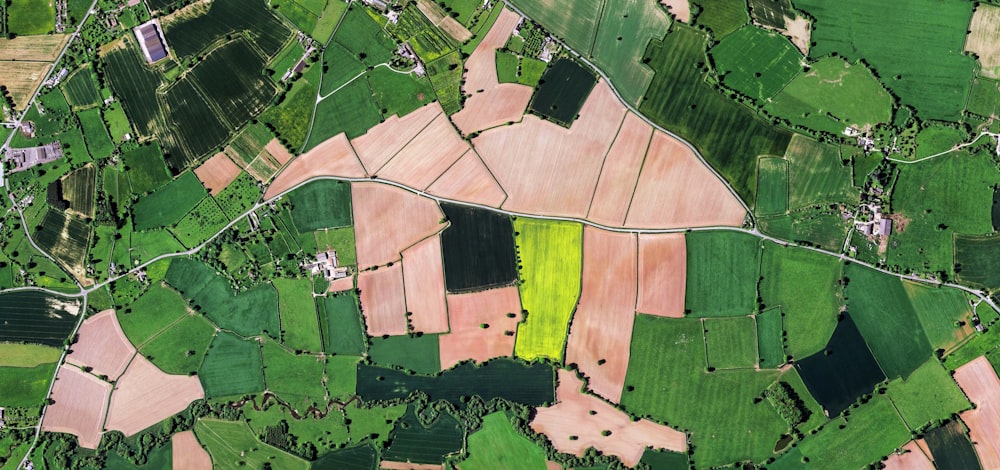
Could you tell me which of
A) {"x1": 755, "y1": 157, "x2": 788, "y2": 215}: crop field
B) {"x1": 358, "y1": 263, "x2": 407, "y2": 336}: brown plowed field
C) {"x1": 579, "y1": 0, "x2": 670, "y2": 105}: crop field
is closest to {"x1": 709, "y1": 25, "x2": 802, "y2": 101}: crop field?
{"x1": 579, "y1": 0, "x2": 670, "y2": 105}: crop field

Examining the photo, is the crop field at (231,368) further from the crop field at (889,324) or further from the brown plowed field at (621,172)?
the crop field at (889,324)

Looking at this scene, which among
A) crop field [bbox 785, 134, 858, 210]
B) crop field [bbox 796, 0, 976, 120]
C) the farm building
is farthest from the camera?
the farm building

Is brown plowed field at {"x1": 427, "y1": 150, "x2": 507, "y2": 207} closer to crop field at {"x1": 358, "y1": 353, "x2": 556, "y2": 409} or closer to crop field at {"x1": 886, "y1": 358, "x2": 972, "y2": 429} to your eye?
crop field at {"x1": 358, "y1": 353, "x2": 556, "y2": 409}

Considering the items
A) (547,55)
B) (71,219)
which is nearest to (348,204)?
(547,55)

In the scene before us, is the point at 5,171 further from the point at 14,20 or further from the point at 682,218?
the point at 682,218

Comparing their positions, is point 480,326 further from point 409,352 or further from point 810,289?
point 810,289

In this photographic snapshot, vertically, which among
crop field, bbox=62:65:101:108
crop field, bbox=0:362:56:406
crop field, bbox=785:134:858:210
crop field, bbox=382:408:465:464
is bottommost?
crop field, bbox=0:362:56:406

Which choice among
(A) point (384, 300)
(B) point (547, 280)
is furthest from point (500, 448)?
(A) point (384, 300)

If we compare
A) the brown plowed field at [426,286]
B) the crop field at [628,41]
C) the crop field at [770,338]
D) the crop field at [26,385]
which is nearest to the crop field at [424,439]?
the brown plowed field at [426,286]
